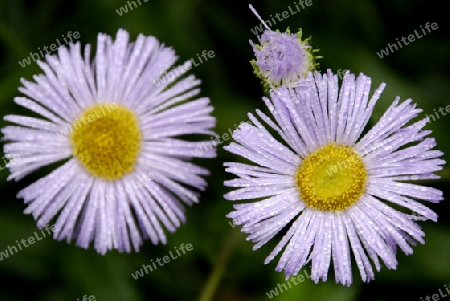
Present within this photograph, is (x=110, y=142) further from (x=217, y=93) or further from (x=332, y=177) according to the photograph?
(x=332, y=177)

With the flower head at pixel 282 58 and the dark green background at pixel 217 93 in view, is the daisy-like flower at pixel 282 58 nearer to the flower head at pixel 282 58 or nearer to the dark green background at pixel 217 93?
the flower head at pixel 282 58

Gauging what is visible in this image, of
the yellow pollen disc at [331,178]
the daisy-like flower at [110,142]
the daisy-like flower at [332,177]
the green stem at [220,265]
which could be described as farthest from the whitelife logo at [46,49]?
the yellow pollen disc at [331,178]

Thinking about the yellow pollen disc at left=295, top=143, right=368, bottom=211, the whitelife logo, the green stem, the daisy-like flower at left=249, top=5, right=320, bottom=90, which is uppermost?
the whitelife logo

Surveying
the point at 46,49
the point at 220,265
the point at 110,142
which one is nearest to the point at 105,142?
the point at 110,142

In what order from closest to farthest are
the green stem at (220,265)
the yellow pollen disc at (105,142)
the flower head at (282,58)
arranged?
the flower head at (282,58) < the yellow pollen disc at (105,142) < the green stem at (220,265)

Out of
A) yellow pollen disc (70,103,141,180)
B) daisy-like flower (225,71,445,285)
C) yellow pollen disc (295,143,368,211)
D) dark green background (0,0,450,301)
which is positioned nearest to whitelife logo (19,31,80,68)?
dark green background (0,0,450,301)

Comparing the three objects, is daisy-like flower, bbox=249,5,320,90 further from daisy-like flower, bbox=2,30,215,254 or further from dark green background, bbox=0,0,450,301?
dark green background, bbox=0,0,450,301
